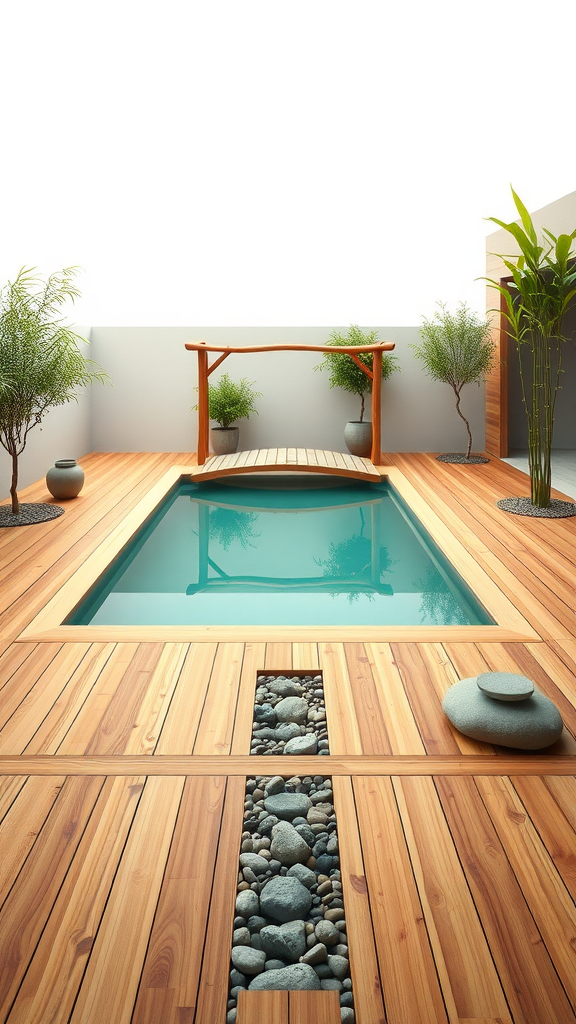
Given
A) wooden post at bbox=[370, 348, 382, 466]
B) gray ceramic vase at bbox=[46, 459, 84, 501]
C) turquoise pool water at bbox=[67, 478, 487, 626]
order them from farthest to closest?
wooden post at bbox=[370, 348, 382, 466]
gray ceramic vase at bbox=[46, 459, 84, 501]
turquoise pool water at bbox=[67, 478, 487, 626]

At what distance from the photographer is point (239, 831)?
5.94 feet

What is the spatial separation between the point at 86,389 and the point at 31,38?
12.0ft

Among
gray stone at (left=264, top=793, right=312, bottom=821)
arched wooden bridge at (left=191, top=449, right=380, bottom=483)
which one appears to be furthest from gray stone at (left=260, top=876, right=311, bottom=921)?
arched wooden bridge at (left=191, top=449, right=380, bottom=483)

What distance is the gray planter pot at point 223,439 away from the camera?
7.17 m

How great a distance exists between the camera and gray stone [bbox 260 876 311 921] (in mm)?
1603

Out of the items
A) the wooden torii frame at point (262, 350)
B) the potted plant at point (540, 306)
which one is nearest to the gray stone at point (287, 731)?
the potted plant at point (540, 306)

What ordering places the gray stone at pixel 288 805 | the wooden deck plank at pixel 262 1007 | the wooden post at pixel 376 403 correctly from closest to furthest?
1. the wooden deck plank at pixel 262 1007
2. the gray stone at pixel 288 805
3. the wooden post at pixel 376 403

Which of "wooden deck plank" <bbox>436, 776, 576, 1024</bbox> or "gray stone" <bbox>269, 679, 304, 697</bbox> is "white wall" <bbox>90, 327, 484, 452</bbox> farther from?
"wooden deck plank" <bbox>436, 776, 576, 1024</bbox>

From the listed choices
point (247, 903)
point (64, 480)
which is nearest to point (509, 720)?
point (247, 903)

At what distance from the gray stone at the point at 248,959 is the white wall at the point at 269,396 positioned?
622 cm

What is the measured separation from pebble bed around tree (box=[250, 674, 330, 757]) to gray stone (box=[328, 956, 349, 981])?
715 millimetres

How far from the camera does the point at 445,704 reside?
234 centimetres

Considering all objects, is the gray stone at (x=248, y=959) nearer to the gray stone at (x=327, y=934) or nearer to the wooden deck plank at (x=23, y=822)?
the gray stone at (x=327, y=934)

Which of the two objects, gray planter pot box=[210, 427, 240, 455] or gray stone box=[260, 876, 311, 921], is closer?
gray stone box=[260, 876, 311, 921]
